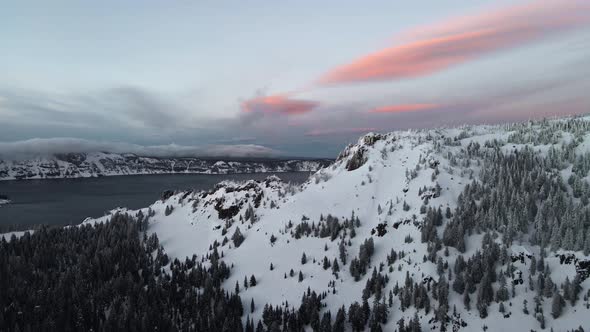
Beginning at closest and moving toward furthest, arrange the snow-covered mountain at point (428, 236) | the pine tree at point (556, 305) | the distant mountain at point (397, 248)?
1. the pine tree at point (556, 305)
2. the snow-covered mountain at point (428, 236)
3. the distant mountain at point (397, 248)

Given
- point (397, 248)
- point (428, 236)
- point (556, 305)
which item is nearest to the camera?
point (556, 305)

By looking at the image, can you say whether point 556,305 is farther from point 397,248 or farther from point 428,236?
point 397,248

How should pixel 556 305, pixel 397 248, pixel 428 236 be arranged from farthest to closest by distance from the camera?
pixel 397 248, pixel 428 236, pixel 556 305

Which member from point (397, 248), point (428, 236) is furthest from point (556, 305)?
point (397, 248)

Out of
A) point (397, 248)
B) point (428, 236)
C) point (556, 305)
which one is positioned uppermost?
point (428, 236)

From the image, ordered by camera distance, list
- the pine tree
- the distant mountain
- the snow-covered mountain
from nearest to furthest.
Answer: the pine tree → the snow-covered mountain → the distant mountain

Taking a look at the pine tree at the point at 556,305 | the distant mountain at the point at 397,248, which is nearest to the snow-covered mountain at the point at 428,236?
the pine tree at the point at 556,305

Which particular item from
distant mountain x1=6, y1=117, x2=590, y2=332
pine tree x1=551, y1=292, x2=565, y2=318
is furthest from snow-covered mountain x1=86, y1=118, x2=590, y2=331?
distant mountain x1=6, y1=117, x2=590, y2=332

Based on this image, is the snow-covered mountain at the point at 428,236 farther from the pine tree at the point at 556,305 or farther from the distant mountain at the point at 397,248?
the distant mountain at the point at 397,248

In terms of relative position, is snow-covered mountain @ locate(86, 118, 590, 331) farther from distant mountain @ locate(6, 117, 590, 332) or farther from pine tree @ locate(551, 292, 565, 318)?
distant mountain @ locate(6, 117, 590, 332)
